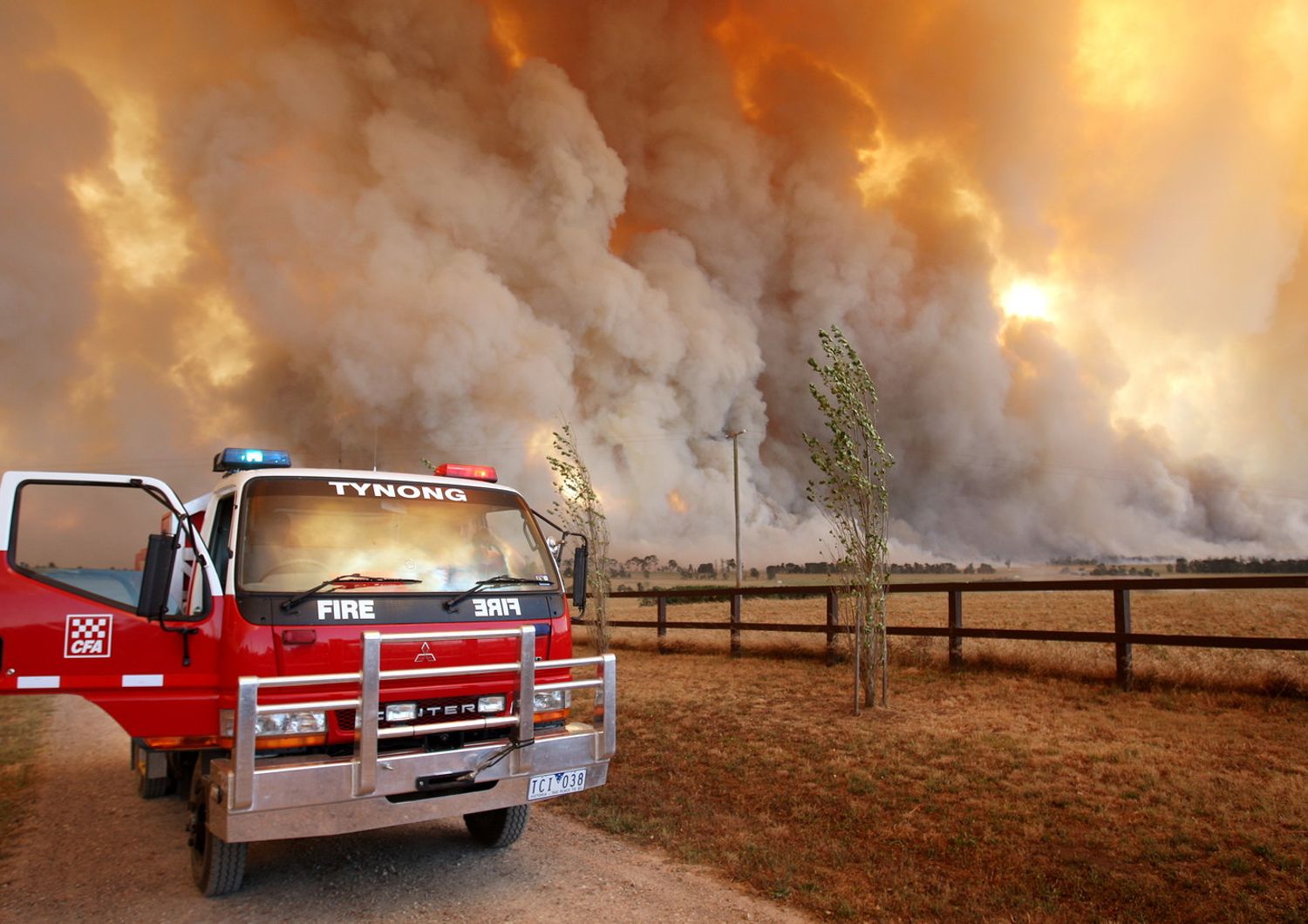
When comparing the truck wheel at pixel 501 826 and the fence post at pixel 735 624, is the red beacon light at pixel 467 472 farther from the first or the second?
the fence post at pixel 735 624

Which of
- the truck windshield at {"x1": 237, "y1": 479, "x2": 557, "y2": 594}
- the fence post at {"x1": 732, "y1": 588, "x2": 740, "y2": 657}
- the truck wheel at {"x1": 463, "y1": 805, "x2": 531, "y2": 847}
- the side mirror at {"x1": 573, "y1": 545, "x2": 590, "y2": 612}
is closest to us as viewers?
the truck windshield at {"x1": 237, "y1": 479, "x2": 557, "y2": 594}

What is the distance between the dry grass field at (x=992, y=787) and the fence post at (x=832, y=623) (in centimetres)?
97

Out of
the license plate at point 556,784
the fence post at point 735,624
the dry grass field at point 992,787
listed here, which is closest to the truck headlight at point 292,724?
the license plate at point 556,784

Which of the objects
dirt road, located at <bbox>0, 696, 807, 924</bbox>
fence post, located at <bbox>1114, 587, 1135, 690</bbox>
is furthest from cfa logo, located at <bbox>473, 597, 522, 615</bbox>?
fence post, located at <bbox>1114, 587, 1135, 690</bbox>

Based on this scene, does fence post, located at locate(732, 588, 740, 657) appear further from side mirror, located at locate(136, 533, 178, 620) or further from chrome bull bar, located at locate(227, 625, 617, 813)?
side mirror, located at locate(136, 533, 178, 620)

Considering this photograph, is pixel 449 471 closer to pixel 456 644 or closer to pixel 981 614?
pixel 456 644

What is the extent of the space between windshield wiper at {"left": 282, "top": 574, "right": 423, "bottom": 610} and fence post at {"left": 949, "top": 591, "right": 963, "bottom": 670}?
8748 mm

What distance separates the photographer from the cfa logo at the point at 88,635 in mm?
4672

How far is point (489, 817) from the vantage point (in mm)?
5777

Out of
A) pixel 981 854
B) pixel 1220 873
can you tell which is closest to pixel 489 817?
pixel 981 854

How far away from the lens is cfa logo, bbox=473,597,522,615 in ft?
17.6

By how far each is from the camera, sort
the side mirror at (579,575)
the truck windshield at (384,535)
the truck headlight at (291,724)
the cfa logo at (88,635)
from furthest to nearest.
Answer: the side mirror at (579,575)
the truck windshield at (384,535)
the cfa logo at (88,635)
the truck headlight at (291,724)

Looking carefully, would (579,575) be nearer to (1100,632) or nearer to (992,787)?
(992,787)

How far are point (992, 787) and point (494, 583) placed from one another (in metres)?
4.42
